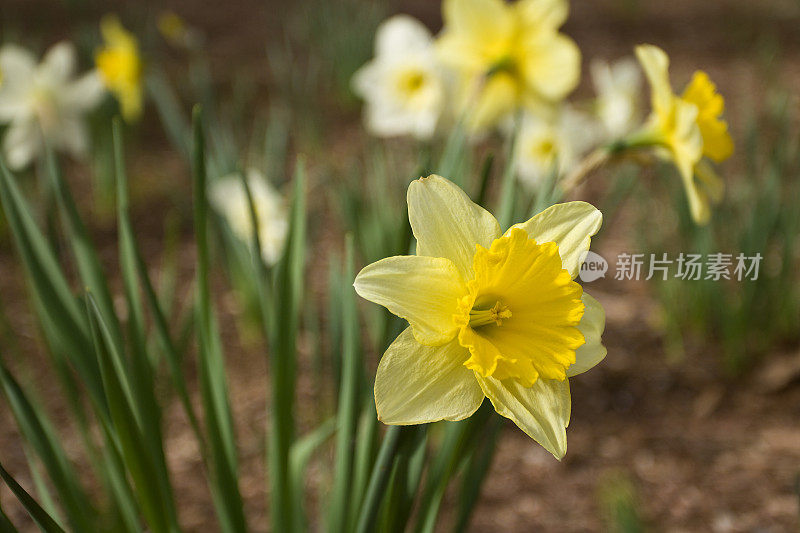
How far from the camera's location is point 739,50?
Result: 4.53m

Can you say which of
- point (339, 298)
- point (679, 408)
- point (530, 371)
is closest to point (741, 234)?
point (679, 408)

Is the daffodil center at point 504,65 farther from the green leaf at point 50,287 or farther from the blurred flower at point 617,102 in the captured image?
the green leaf at point 50,287

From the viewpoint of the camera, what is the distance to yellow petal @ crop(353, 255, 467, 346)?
60 cm

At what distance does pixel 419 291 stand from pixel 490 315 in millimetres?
92

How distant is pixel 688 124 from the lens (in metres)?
0.99

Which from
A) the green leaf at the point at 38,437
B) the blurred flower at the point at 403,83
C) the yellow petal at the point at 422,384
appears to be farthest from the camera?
the blurred flower at the point at 403,83

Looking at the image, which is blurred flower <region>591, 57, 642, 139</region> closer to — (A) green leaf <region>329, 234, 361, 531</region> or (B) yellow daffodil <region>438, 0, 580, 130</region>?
(B) yellow daffodil <region>438, 0, 580, 130</region>

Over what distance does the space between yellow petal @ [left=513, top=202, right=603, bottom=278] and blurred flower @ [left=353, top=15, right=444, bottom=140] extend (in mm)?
1092

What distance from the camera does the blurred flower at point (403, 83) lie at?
1763mm

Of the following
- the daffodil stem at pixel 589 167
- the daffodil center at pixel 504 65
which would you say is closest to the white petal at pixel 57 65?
the daffodil center at pixel 504 65

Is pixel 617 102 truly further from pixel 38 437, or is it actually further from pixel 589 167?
pixel 38 437

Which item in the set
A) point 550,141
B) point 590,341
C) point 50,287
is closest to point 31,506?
point 50,287

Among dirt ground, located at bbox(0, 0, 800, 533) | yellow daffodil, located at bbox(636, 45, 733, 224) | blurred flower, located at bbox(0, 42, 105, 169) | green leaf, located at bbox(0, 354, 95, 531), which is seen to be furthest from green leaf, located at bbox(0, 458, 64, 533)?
blurred flower, located at bbox(0, 42, 105, 169)

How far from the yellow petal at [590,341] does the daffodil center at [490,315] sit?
0.08 metres
